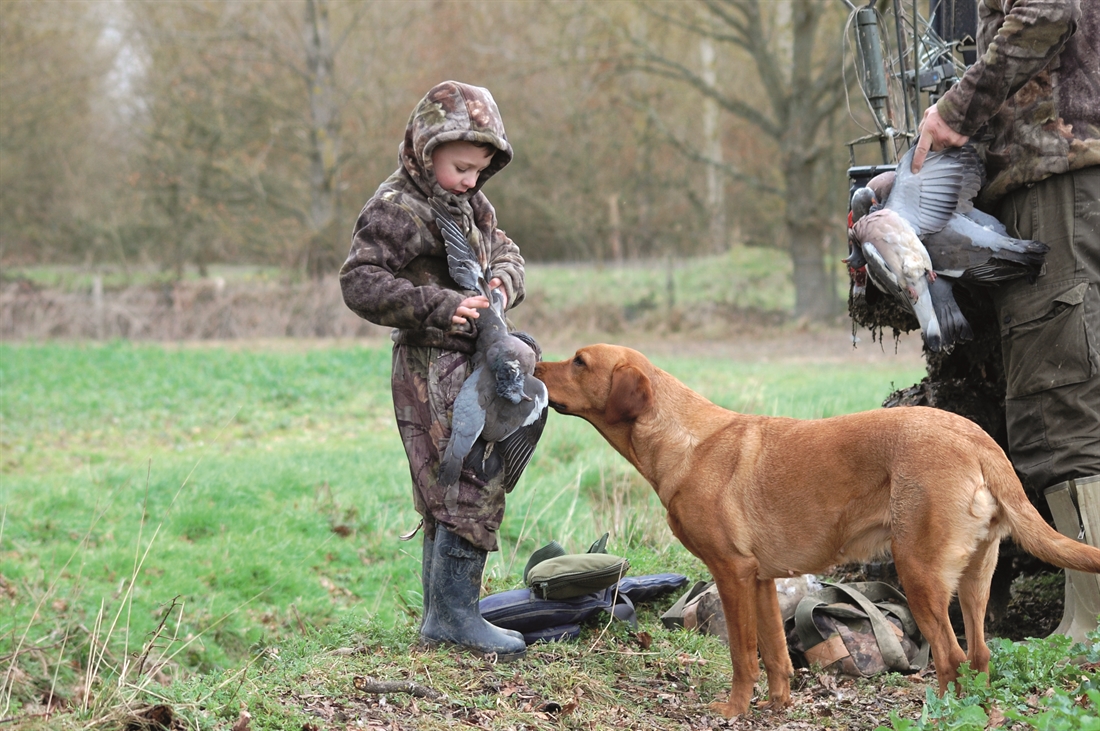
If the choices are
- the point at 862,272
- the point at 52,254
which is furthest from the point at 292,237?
the point at 862,272

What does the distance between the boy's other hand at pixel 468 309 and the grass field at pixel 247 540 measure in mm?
1485

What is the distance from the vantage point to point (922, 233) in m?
4.71

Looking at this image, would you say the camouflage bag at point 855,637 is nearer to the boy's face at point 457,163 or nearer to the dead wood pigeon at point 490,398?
the dead wood pigeon at point 490,398

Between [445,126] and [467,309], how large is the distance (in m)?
0.78

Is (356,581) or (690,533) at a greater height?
(690,533)

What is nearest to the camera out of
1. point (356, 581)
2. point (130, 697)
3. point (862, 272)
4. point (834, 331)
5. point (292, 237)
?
point (130, 697)

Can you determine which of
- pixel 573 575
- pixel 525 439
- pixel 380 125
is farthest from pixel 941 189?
pixel 380 125

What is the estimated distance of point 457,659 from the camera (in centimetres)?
434

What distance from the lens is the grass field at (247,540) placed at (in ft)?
14.0

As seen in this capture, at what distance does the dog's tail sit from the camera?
359 centimetres

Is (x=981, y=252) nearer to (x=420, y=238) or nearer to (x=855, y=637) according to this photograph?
(x=855, y=637)

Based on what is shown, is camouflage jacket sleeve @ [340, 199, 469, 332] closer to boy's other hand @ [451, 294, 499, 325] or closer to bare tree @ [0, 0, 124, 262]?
boy's other hand @ [451, 294, 499, 325]

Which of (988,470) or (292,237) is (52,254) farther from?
(988,470)

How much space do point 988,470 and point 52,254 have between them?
3458 centimetres
